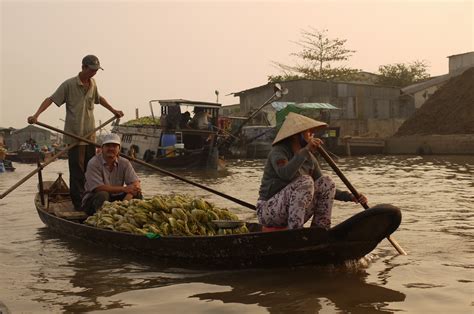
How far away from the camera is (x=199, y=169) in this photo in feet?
64.6

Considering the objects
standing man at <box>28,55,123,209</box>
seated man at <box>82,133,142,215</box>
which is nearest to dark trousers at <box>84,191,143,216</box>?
seated man at <box>82,133,142,215</box>

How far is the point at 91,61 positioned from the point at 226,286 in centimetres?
354

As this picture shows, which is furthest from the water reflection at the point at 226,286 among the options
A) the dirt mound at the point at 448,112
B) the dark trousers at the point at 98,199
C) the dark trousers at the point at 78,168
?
the dirt mound at the point at 448,112

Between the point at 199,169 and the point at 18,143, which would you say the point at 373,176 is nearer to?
the point at 199,169

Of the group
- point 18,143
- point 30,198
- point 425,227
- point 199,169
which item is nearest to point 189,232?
point 425,227

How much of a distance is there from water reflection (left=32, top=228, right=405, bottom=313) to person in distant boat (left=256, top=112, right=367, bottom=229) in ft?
1.43

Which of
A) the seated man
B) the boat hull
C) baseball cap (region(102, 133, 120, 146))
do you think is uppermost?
baseball cap (region(102, 133, 120, 146))

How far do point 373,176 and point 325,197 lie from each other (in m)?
11.0

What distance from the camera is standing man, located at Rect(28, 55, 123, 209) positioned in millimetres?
6801

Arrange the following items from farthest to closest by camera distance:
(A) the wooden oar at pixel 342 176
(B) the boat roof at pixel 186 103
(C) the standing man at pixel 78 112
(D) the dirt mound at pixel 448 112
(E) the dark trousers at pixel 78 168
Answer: (D) the dirt mound at pixel 448 112 < (B) the boat roof at pixel 186 103 < (E) the dark trousers at pixel 78 168 < (C) the standing man at pixel 78 112 < (A) the wooden oar at pixel 342 176

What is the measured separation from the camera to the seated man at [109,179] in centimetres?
610

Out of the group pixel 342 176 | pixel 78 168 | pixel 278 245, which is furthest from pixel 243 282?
pixel 78 168

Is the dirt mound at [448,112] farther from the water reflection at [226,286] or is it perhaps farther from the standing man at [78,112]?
the water reflection at [226,286]

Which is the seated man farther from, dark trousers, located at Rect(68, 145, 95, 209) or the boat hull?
the boat hull
